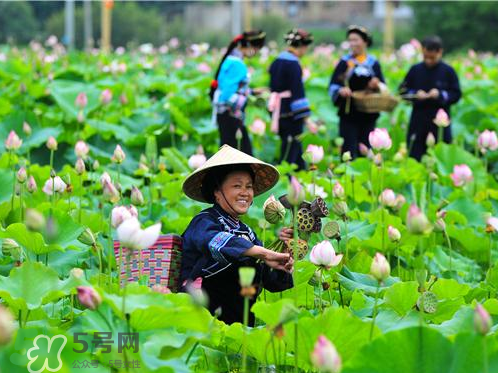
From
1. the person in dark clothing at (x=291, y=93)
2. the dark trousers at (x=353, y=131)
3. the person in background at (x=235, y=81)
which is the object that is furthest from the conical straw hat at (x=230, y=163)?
the dark trousers at (x=353, y=131)

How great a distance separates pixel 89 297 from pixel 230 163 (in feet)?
2.72

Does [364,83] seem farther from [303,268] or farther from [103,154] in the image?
[303,268]

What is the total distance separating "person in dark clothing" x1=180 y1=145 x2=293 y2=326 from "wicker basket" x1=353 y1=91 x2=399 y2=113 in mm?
3016

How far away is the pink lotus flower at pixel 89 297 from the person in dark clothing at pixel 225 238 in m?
0.71

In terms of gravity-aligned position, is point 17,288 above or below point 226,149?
below

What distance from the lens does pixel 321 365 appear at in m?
1.76

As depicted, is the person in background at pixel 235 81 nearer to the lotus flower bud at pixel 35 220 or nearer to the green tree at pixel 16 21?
the lotus flower bud at pixel 35 220

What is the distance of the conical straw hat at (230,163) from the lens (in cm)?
283

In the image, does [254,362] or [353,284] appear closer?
[254,362]

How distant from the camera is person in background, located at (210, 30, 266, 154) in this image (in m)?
5.53

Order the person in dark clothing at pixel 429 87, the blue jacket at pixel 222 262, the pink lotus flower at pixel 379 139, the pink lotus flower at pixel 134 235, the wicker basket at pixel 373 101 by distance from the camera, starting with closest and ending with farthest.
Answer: the pink lotus flower at pixel 134 235
the blue jacket at pixel 222 262
the pink lotus flower at pixel 379 139
the wicker basket at pixel 373 101
the person in dark clothing at pixel 429 87

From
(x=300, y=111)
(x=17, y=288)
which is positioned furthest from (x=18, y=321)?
(x=300, y=111)

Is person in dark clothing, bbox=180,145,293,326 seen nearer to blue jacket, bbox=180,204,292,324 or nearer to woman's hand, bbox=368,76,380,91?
blue jacket, bbox=180,204,292,324

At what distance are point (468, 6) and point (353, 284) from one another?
2795cm
